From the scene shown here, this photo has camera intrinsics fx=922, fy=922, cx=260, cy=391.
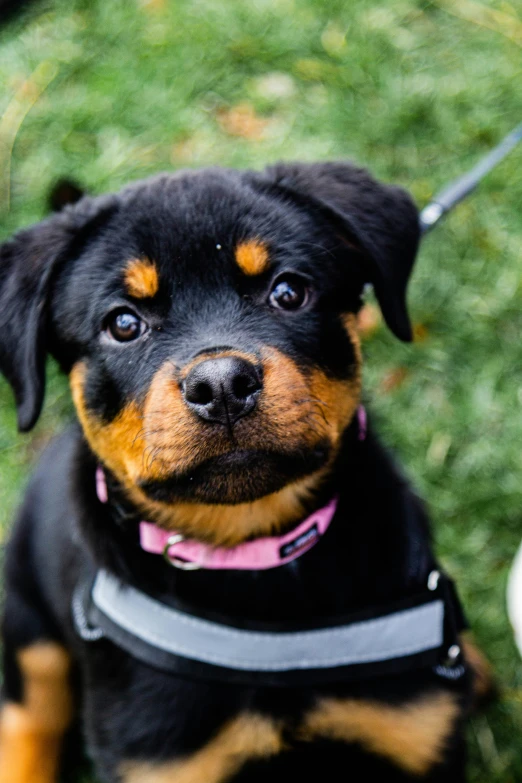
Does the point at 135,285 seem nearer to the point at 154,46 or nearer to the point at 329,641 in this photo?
the point at 329,641

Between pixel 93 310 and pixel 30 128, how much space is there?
2.95 m

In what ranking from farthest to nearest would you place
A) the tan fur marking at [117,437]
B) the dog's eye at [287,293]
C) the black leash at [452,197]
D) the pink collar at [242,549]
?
the black leash at [452,197]
the pink collar at [242,549]
the dog's eye at [287,293]
the tan fur marking at [117,437]

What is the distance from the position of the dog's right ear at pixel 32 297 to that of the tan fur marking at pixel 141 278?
242mm

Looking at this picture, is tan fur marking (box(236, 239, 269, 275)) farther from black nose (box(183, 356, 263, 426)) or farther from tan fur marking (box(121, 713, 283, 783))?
tan fur marking (box(121, 713, 283, 783))

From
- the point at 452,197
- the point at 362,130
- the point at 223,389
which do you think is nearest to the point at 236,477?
the point at 223,389

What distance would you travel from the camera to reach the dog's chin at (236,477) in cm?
220

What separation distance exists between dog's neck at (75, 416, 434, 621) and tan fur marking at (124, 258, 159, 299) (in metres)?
0.61

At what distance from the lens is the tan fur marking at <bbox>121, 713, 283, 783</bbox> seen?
8.35ft

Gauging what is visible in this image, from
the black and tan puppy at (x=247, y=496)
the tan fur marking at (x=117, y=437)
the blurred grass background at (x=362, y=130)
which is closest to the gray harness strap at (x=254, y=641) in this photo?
the black and tan puppy at (x=247, y=496)

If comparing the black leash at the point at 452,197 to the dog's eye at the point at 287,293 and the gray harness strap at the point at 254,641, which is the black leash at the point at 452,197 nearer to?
the dog's eye at the point at 287,293

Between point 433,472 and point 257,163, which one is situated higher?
point 257,163

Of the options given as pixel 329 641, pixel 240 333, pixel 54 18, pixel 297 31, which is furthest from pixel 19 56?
pixel 329 641

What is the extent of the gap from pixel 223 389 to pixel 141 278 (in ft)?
1.60

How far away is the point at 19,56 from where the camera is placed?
523 centimetres
